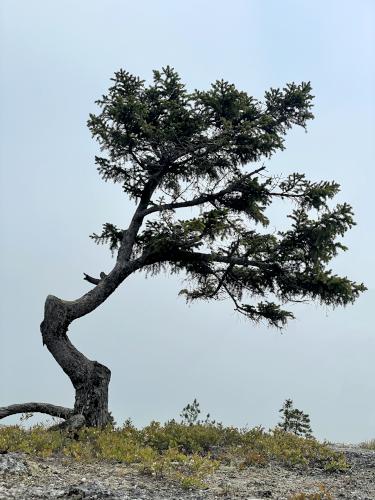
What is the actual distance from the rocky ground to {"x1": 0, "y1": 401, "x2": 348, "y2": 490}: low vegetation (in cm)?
32

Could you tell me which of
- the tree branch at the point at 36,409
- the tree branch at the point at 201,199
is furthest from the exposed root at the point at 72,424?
the tree branch at the point at 201,199

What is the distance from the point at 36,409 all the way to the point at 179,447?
232 inches

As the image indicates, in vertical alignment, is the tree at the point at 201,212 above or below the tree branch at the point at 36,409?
above

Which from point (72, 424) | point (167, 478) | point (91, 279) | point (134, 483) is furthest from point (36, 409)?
point (134, 483)

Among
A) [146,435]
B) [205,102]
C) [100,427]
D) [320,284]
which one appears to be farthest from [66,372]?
[205,102]

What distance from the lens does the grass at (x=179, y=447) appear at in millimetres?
11695

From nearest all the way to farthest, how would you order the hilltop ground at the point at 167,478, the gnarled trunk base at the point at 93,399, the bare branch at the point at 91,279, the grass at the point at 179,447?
the hilltop ground at the point at 167,478, the grass at the point at 179,447, the gnarled trunk base at the point at 93,399, the bare branch at the point at 91,279

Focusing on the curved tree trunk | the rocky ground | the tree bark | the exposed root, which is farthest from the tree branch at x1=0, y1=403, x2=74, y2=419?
the rocky ground

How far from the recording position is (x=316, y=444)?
16.2 meters

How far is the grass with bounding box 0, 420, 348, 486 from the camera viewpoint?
1170 centimetres

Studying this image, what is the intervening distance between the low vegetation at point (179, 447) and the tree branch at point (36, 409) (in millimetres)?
2047

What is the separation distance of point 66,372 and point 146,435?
363 cm

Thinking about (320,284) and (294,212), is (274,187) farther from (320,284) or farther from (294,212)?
(320,284)

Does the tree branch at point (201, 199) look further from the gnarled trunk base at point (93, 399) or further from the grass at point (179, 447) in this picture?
the grass at point (179, 447)
